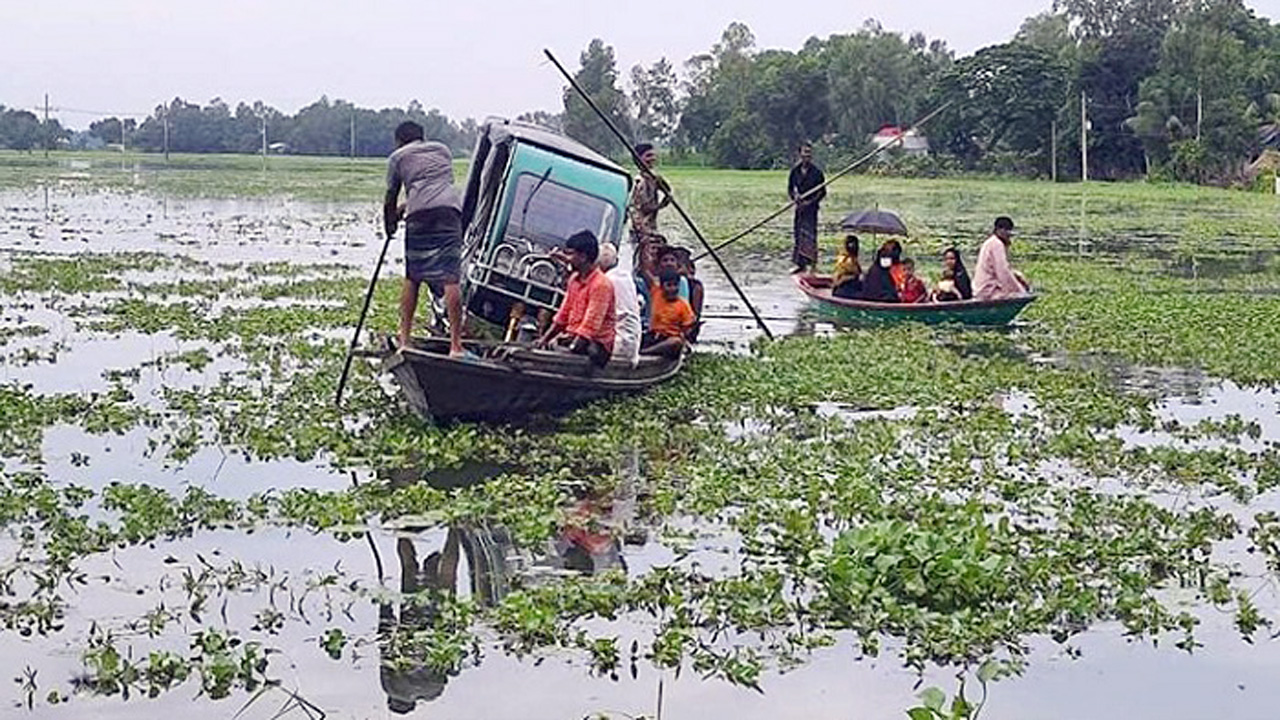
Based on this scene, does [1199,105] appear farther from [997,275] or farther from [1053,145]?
[997,275]

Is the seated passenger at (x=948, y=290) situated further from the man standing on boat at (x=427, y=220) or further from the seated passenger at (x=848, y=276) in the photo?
the man standing on boat at (x=427, y=220)

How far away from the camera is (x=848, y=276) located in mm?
19078

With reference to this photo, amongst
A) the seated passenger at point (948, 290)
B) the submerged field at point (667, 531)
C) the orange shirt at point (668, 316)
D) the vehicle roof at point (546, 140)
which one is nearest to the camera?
the submerged field at point (667, 531)

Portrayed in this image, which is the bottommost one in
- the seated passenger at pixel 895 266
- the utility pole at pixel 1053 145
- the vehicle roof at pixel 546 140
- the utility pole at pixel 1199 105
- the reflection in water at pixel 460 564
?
the reflection in water at pixel 460 564

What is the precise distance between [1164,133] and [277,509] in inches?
2624

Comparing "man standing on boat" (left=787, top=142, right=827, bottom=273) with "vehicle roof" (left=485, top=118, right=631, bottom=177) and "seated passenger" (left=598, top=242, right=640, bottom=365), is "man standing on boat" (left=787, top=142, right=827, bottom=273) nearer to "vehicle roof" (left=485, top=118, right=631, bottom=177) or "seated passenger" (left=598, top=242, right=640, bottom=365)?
"vehicle roof" (left=485, top=118, right=631, bottom=177)

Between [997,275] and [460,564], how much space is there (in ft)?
37.2

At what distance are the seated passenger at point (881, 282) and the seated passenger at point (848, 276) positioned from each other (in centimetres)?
23

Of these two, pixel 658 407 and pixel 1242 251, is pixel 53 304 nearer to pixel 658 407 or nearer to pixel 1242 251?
pixel 658 407

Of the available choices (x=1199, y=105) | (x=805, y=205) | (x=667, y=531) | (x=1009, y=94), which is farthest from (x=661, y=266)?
(x=1009, y=94)

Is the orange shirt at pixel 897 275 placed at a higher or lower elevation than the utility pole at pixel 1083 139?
lower

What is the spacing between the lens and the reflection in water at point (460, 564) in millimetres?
6820

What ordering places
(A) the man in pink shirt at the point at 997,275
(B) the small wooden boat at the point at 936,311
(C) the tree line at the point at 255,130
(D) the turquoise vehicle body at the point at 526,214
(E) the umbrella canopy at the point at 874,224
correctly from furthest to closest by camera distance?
(C) the tree line at the point at 255,130 → (E) the umbrella canopy at the point at 874,224 → (A) the man in pink shirt at the point at 997,275 → (B) the small wooden boat at the point at 936,311 → (D) the turquoise vehicle body at the point at 526,214

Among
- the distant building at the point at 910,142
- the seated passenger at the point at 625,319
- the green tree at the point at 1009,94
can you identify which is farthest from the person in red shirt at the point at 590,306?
the distant building at the point at 910,142
